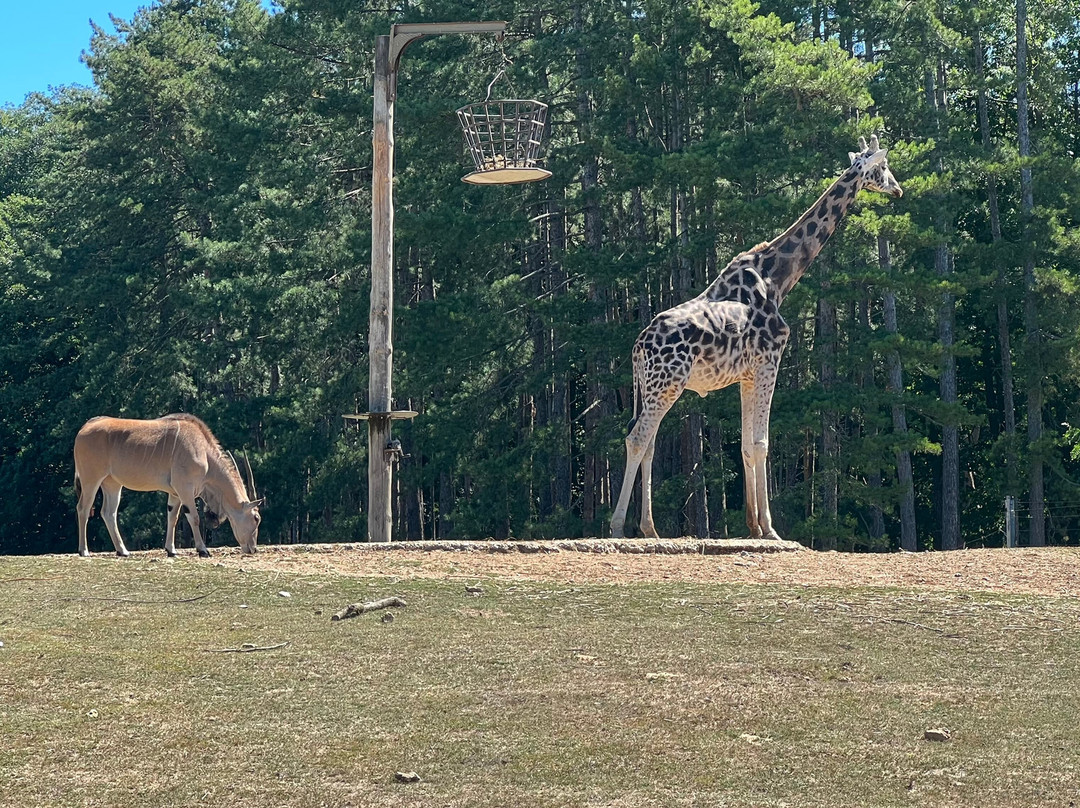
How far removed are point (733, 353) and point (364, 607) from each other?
25.9ft

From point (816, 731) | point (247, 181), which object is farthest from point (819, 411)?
point (816, 731)

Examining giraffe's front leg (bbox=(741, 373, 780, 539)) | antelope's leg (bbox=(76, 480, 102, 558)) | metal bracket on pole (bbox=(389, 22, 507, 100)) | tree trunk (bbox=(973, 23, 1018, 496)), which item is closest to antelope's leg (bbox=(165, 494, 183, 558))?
antelope's leg (bbox=(76, 480, 102, 558))

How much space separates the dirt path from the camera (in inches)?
579

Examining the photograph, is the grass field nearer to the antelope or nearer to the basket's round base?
the antelope

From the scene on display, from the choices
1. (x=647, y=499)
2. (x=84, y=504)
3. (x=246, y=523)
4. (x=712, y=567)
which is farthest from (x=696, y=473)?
(x=712, y=567)

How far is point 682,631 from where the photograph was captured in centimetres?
1195

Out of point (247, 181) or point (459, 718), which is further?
point (247, 181)

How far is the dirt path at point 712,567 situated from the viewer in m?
14.7

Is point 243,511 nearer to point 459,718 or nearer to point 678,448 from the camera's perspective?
point 459,718

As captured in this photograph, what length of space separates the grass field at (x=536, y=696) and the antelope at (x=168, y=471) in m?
3.55

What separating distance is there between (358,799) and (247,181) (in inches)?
1413

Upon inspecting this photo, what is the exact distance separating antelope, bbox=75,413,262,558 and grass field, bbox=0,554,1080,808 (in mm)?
3551

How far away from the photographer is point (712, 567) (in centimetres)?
1558

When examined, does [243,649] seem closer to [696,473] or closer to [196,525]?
[196,525]
